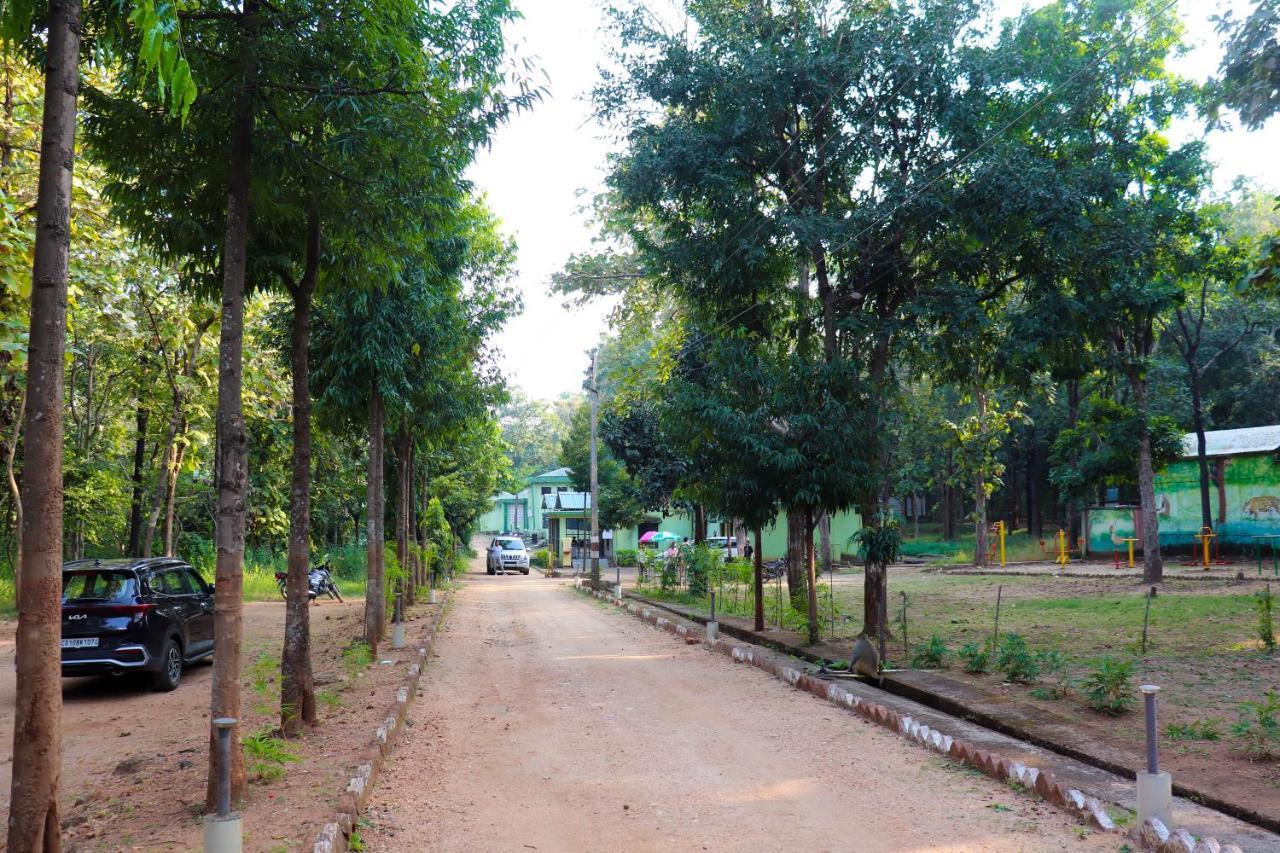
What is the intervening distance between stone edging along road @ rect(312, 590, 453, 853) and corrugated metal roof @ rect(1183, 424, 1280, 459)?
994 inches

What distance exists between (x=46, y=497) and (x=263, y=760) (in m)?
3.37

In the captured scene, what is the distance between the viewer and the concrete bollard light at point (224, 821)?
4547mm

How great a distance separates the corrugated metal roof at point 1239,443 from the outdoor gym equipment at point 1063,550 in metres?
4.81

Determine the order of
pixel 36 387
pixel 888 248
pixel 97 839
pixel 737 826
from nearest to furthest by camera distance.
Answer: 1. pixel 36 387
2. pixel 97 839
3. pixel 737 826
4. pixel 888 248

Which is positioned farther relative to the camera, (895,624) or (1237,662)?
(895,624)

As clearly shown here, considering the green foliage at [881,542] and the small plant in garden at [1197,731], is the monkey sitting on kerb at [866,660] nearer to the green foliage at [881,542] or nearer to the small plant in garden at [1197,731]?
the green foliage at [881,542]

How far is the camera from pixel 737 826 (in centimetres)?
602

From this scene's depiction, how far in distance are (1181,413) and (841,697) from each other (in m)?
35.8

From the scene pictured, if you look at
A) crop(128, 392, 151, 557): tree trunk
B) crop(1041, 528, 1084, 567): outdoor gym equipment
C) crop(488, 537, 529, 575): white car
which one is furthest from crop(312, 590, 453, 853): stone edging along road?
crop(488, 537, 529, 575): white car

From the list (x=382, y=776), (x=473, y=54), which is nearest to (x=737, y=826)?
(x=382, y=776)

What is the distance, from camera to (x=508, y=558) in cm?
4688

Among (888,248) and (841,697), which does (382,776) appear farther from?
(888,248)

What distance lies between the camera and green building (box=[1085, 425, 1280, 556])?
1109 inches

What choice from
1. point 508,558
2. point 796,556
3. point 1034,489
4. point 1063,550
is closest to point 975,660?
point 796,556
